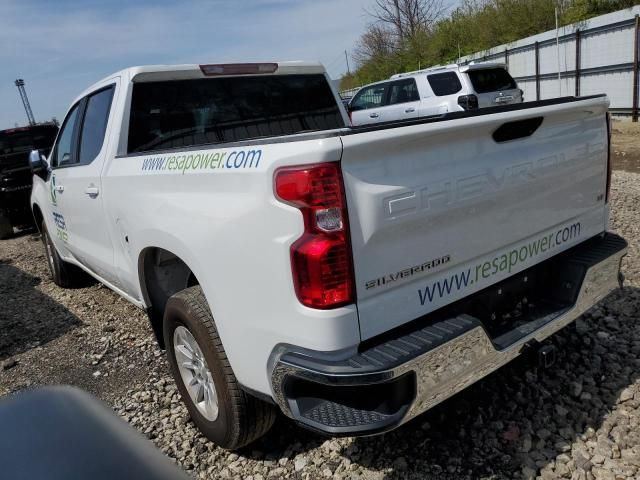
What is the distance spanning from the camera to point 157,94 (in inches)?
137

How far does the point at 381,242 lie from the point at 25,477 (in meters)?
1.25

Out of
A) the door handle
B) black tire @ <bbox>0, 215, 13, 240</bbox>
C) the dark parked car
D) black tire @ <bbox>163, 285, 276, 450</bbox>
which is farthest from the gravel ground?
black tire @ <bbox>0, 215, 13, 240</bbox>

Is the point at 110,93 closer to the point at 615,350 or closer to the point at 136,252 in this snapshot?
the point at 136,252

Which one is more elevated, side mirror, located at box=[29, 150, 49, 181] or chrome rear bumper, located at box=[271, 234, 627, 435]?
side mirror, located at box=[29, 150, 49, 181]

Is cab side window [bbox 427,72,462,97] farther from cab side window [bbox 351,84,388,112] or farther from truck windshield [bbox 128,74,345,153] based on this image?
truck windshield [bbox 128,74,345,153]

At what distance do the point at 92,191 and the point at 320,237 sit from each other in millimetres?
2285

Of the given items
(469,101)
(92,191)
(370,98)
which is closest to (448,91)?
(469,101)

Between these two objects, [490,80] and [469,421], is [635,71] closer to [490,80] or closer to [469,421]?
[490,80]

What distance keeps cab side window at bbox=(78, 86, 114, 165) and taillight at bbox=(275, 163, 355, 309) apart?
2.25 meters

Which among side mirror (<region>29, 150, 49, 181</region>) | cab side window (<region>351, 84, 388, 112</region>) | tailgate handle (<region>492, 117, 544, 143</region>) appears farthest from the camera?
cab side window (<region>351, 84, 388, 112</region>)

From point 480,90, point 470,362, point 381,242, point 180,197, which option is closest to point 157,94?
point 180,197

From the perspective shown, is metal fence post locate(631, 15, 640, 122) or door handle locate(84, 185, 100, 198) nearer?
door handle locate(84, 185, 100, 198)

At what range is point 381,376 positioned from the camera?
1840 mm

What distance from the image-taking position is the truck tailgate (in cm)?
189
